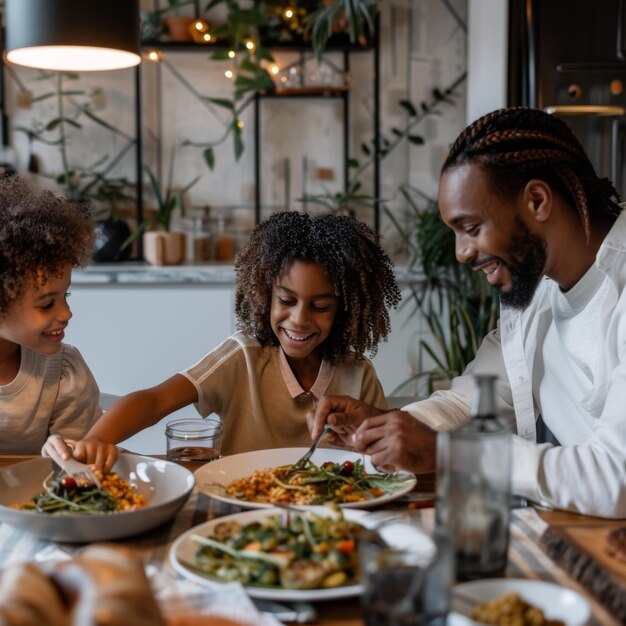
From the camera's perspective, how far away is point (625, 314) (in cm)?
146

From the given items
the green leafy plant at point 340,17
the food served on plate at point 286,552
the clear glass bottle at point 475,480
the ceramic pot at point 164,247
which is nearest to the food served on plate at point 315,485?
the food served on plate at point 286,552

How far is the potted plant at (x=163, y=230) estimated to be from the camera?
3.81 meters

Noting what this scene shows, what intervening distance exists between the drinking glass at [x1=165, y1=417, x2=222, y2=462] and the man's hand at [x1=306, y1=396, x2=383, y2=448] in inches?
6.7

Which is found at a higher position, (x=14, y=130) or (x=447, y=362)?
(x=14, y=130)

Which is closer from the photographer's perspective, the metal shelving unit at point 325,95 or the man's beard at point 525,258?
the man's beard at point 525,258

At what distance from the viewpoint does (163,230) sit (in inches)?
161

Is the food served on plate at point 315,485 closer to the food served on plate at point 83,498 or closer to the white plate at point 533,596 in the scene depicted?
the food served on plate at point 83,498

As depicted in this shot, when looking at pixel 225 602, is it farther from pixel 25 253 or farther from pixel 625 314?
pixel 25 253

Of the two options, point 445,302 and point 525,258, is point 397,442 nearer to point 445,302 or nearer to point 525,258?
point 525,258

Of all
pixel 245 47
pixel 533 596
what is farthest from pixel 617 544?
pixel 245 47

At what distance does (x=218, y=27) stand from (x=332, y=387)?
250cm

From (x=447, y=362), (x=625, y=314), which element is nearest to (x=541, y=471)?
(x=625, y=314)

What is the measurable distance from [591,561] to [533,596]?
111 millimetres

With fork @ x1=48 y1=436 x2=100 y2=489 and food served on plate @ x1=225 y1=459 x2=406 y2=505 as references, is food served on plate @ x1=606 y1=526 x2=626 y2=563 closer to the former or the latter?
food served on plate @ x1=225 y1=459 x2=406 y2=505
